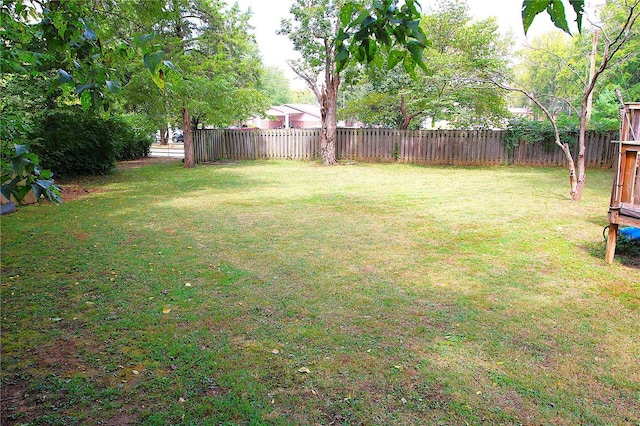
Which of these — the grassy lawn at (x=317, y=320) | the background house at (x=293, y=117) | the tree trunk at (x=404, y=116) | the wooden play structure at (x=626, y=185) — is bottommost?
the grassy lawn at (x=317, y=320)

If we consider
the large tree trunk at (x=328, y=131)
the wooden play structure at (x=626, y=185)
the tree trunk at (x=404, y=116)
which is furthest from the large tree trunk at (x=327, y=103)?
the wooden play structure at (x=626, y=185)

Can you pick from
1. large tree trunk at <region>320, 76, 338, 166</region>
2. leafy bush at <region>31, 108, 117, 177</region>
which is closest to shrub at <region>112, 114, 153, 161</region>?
leafy bush at <region>31, 108, 117, 177</region>

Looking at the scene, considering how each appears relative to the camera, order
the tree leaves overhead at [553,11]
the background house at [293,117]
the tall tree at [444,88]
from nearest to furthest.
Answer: the tree leaves overhead at [553,11], the tall tree at [444,88], the background house at [293,117]

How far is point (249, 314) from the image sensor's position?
3594 millimetres

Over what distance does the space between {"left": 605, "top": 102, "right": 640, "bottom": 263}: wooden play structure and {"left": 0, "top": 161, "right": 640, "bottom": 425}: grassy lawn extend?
1.47 ft

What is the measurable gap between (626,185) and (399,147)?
12.5 meters

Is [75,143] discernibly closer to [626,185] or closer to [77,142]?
[77,142]

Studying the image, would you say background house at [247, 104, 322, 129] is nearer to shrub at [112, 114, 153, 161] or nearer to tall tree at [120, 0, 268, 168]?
shrub at [112, 114, 153, 161]

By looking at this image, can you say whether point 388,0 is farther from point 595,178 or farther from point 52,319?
point 595,178

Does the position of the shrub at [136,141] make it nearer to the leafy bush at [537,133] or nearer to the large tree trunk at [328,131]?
the large tree trunk at [328,131]

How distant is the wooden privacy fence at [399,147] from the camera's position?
15008 millimetres

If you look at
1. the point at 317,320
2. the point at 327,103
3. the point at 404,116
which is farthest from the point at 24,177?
the point at 404,116

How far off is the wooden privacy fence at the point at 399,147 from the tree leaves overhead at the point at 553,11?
15371 mm

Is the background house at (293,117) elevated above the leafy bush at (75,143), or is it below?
above
